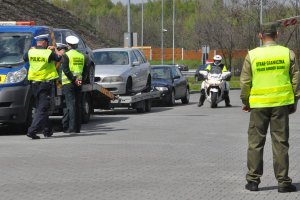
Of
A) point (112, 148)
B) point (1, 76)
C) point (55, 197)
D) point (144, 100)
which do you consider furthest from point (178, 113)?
point (55, 197)

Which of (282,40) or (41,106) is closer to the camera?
(41,106)

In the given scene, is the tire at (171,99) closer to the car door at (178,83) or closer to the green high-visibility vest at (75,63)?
the car door at (178,83)

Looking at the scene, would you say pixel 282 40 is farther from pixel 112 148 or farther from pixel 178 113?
pixel 112 148

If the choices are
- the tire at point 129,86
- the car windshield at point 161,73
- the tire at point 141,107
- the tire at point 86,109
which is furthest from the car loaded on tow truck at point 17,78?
the car windshield at point 161,73

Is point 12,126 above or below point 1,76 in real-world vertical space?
below

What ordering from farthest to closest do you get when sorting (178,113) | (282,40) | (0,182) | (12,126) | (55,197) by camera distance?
(282,40) → (178,113) → (12,126) → (0,182) → (55,197)

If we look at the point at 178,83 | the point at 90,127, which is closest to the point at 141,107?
the point at 90,127

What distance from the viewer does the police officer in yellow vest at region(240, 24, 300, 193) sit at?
9719 mm

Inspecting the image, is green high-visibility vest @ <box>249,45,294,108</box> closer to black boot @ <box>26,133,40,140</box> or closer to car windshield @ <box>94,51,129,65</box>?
black boot @ <box>26,133,40,140</box>

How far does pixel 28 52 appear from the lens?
16297mm

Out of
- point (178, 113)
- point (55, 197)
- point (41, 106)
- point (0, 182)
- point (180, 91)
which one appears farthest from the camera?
point (180, 91)

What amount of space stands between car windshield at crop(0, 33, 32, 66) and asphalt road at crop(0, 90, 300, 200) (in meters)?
1.51

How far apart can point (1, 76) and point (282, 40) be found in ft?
161

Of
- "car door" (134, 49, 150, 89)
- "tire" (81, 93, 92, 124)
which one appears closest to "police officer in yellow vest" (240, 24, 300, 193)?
"tire" (81, 93, 92, 124)
